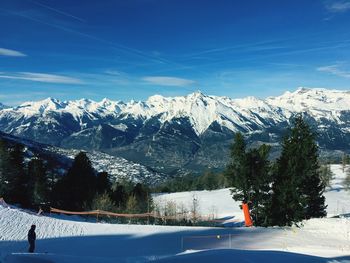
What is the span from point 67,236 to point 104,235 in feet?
9.25

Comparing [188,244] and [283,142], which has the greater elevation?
[283,142]

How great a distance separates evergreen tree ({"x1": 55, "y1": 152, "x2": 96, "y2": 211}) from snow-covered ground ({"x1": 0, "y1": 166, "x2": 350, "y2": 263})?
31225mm

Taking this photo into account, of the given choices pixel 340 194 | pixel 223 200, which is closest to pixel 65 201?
pixel 223 200

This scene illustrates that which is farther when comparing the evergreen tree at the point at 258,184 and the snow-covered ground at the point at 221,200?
the snow-covered ground at the point at 221,200

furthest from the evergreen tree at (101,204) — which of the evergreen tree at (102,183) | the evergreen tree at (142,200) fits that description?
the evergreen tree at (102,183)

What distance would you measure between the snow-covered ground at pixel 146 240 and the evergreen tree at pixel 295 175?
5.75m

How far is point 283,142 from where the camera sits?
46.9m

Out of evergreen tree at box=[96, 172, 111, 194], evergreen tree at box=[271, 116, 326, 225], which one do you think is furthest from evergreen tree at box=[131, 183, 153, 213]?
evergreen tree at box=[271, 116, 326, 225]

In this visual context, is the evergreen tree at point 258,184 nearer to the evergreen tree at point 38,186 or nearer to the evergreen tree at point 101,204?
the evergreen tree at point 101,204

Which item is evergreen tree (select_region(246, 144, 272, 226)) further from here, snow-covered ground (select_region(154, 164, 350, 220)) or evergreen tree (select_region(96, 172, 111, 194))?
snow-covered ground (select_region(154, 164, 350, 220))

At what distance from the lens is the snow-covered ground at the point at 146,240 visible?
25.4m

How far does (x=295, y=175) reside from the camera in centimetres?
4316

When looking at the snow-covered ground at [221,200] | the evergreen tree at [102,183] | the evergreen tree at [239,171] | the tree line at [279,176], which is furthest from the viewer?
the snow-covered ground at [221,200]

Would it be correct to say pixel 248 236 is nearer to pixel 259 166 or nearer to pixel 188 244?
pixel 188 244
